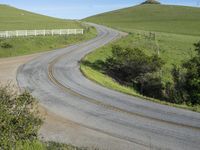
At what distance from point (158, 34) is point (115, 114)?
64629mm

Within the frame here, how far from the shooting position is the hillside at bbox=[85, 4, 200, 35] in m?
113

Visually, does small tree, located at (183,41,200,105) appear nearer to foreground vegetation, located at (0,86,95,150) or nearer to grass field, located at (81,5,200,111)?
grass field, located at (81,5,200,111)

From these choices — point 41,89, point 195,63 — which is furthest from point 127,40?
point 41,89

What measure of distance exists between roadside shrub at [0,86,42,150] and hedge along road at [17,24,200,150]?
11.6ft

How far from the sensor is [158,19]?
137000mm

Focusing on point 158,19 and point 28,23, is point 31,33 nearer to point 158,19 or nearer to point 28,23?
point 28,23

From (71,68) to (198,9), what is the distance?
420ft

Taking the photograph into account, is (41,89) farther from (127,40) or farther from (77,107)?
(127,40)

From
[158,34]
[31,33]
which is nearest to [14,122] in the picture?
[31,33]

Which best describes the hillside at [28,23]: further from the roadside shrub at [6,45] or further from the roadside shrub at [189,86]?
the roadside shrub at [189,86]

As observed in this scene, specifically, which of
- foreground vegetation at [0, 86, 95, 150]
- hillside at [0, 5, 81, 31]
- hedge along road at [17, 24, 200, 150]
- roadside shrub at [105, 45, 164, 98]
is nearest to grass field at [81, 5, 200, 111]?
roadside shrub at [105, 45, 164, 98]

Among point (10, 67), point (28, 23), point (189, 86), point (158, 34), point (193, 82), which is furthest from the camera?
point (28, 23)

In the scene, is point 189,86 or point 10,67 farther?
point 10,67

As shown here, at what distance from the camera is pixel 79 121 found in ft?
60.4
